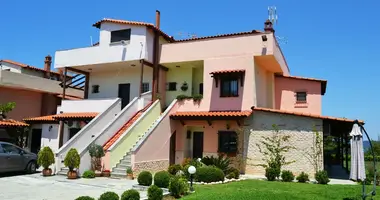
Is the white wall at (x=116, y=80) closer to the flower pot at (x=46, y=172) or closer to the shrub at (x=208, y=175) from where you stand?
the flower pot at (x=46, y=172)

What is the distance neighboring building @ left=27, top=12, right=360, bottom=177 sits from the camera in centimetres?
1764

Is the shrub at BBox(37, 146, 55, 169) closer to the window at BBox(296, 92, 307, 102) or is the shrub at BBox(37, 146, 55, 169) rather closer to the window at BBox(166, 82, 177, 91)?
the window at BBox(166, 82, 177, 91)

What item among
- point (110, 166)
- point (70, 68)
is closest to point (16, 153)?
point (110, 166)

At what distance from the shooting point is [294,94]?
78.4 feet

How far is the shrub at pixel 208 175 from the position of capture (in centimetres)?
1487

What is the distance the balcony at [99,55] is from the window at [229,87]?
223 inches

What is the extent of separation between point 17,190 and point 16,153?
15.6ft

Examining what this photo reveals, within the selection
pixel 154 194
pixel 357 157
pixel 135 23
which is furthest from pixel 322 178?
pixel 135 23

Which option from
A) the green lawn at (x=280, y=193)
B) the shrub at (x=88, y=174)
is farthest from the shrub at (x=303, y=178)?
the shrub at (x=88, y=174)

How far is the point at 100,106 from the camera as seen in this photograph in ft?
72.1

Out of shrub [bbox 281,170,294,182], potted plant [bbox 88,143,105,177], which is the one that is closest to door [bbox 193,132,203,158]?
shrub [bbox 281,170,294,182]

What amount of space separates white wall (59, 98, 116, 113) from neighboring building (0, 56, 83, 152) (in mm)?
3616

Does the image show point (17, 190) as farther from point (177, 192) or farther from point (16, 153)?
point (177, 192)

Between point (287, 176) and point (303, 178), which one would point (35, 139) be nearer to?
point (287, 176)
